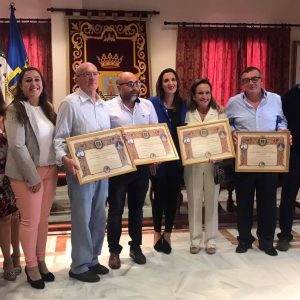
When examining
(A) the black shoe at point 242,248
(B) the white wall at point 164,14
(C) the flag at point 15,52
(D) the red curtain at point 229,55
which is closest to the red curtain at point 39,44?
(B) the white wall at point 164,14

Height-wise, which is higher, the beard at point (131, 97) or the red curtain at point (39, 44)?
the red curtain at point (39, 44)

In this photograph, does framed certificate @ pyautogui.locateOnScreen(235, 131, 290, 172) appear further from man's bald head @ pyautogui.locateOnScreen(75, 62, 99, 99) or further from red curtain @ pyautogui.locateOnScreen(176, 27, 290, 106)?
red curtain @ pyautogui.locateOnScreen(176, 27, 290, 106)

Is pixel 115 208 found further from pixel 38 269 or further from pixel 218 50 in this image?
pixel 218 50

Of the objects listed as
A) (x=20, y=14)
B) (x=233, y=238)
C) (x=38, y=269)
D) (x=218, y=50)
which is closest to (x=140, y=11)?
(x=218, y=50)

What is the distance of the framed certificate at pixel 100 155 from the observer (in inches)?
101

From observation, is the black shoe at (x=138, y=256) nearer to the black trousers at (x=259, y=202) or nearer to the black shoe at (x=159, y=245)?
the black shoe at (x=159, y=245)

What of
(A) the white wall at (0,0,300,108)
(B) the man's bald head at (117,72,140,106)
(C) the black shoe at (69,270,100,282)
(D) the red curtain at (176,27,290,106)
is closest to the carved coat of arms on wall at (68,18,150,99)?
(A) the white wall at (0,0,300,108)

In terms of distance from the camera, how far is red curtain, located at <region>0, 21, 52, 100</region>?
5.63 m

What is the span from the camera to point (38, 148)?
99.2 inches

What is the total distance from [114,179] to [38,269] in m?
0.79

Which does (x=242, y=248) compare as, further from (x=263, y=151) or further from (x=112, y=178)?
(x=112, y=178)

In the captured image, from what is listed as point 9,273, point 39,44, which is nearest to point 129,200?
point 9,273

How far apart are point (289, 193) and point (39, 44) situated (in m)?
3.99

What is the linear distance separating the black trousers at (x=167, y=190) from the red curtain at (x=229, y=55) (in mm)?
2968
